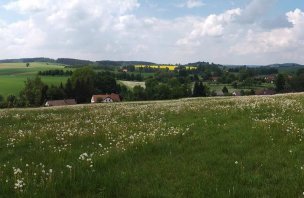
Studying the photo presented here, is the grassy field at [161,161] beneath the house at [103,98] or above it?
above

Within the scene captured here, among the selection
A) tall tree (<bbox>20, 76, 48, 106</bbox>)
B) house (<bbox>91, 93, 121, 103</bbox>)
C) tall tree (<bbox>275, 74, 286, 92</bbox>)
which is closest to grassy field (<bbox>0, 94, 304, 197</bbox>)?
house (<bbox>91, 93, 121, 103</bbox>)

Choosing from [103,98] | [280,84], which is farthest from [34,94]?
[280,84]

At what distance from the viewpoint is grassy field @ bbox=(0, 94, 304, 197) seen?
8320 mm

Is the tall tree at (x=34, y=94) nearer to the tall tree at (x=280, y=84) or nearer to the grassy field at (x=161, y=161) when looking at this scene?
the tall tree at (x=280, y=84)

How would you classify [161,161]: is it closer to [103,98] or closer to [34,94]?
[103,98]

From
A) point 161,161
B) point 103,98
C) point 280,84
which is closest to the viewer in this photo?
point 161,161

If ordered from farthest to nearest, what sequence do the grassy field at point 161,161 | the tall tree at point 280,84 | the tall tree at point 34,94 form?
1. the tall tree at point 280,84
2. the tall tree at point 34,94
3. the grassy field at point 161,161

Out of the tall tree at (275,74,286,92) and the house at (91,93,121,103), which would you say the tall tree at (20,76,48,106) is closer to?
the house at (91,93,121,103)

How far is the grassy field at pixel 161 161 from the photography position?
27.3 ft

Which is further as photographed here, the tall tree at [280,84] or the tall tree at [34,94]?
the tall tree at [280,84]

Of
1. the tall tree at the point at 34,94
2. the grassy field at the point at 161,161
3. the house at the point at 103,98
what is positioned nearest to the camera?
the grassy field at the point at 161,161

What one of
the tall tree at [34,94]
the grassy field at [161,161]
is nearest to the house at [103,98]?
the tall tree at [34,94]

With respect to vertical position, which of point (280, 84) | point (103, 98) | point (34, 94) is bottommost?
point (103, 98)

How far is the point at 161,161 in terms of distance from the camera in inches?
423
